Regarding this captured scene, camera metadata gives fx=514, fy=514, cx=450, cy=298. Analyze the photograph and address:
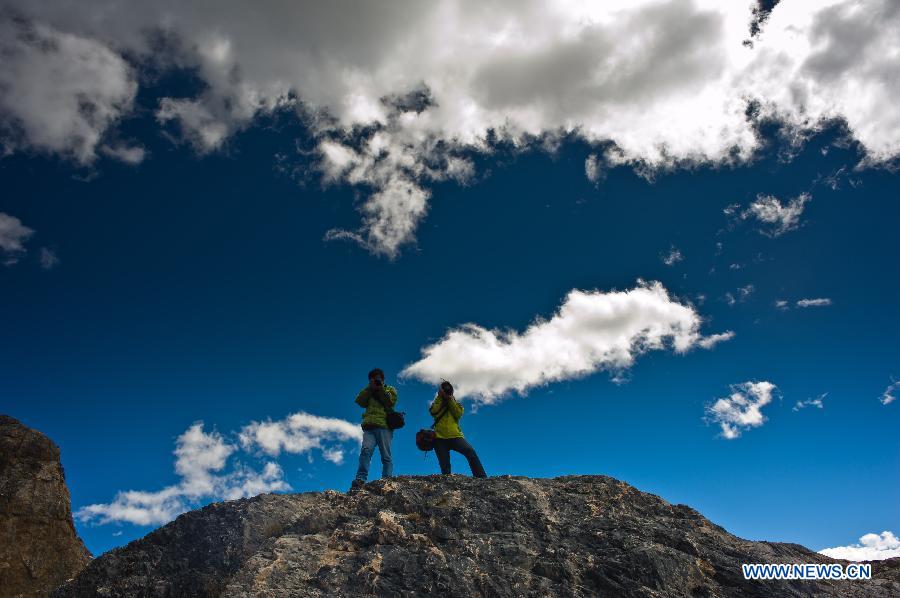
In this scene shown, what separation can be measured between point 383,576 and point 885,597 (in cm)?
834

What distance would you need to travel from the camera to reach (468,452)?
13.0 m

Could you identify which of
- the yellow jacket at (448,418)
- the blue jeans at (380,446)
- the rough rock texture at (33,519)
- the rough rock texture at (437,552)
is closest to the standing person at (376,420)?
the blue jeans at (380,446)

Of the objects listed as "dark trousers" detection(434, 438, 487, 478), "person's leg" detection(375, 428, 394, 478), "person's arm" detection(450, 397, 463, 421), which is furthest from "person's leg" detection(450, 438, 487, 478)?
"person's leg" detection(375, 428, 394, 478)

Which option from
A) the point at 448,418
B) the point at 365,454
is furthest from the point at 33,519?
the point at 448,418

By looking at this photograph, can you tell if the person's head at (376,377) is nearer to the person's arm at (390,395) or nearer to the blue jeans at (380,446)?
the person's arm at (390,395)

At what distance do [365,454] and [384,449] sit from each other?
21.3 inches

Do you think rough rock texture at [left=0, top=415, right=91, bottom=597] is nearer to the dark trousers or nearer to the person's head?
the person's head

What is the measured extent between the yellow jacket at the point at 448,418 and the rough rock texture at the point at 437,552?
3.43m

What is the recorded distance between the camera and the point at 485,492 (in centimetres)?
987

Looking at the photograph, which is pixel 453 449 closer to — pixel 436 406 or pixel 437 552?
pixel 436 406

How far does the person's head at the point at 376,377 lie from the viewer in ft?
44.7

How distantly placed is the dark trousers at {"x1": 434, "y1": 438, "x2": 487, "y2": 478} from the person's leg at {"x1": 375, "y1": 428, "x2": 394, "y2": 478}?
1.23 m

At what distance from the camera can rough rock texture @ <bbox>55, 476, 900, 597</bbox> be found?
24.3ft

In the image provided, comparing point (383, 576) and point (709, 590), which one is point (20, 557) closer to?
point (383, 576)
